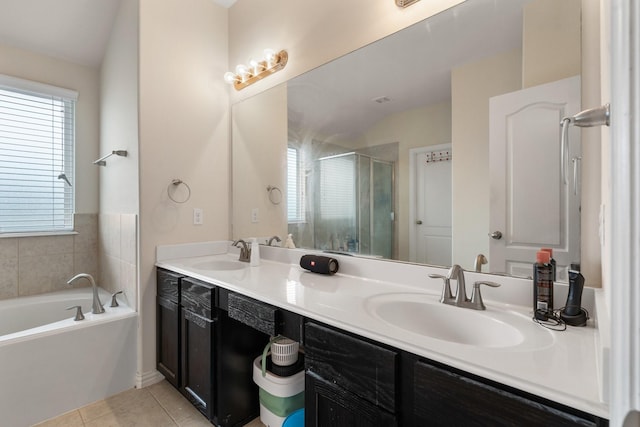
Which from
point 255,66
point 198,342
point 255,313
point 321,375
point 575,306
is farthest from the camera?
point 255,66

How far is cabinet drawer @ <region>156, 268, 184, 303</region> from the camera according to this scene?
75.2 inches

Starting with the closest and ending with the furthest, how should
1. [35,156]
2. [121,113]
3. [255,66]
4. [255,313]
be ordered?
[255,313] → [255,66] → [121,113] → [35,156]

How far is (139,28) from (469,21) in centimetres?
197

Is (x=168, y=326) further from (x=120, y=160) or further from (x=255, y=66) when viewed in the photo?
(x=255, y=66)

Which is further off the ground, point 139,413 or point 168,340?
point 168,340

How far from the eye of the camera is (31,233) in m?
2.50

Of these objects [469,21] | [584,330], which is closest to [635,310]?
[584,330]

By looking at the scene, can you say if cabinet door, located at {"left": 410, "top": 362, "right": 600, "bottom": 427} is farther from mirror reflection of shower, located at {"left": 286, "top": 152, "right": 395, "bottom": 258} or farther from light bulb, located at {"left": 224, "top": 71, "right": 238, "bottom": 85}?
light bulb, located at {"left": 224, "top": 71, "right": 238, "bottom": 85}

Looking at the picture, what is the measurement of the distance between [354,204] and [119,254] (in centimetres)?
183

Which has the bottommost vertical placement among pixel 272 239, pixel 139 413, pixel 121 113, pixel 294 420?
pixel 139 413

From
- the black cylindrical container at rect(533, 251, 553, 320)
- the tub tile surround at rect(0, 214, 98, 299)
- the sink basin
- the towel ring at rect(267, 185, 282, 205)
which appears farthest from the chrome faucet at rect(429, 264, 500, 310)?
the tub tile surround at rect(0, 214, 98, 299)

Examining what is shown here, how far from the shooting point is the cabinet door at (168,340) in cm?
192

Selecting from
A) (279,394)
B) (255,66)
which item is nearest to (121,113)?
(255,66)

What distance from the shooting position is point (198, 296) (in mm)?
1730
